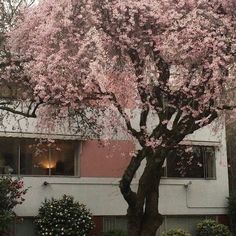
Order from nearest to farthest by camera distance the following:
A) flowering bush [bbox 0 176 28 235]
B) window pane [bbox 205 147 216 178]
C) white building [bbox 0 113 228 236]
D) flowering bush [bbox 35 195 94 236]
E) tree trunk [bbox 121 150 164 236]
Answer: tree trunk [bbox 121 150 164 236]
flowering bush [bbox 0 176 28 235]
flowering bush [bbox 35 195 94 236]
white building [bbox 0 113 228 236]
window pane [bbox 205 147 216 178]

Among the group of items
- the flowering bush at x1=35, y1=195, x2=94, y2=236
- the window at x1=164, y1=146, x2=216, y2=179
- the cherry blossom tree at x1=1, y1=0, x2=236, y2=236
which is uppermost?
the cherry blossom tree at x1=1, y1=0, x2=236, y2=236

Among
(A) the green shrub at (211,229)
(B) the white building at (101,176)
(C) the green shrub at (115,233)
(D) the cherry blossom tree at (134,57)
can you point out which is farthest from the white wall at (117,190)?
(D) the cherry blossom tree at (134,57)

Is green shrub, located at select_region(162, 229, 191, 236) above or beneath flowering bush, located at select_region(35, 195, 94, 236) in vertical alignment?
beneath

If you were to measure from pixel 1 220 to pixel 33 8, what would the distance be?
7.02m

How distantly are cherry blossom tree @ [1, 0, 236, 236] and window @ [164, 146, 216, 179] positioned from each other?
335 inches

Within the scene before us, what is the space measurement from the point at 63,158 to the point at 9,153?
2235mm

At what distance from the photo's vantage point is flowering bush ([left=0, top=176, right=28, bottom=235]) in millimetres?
19516

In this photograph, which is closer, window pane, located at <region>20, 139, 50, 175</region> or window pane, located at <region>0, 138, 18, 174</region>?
window pane, located at <region>0, 138, 18, 174</region>

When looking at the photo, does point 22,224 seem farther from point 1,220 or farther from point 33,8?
point 33,8

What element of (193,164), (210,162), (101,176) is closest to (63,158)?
(101,176)

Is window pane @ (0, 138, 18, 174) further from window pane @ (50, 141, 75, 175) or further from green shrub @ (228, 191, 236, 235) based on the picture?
green shrub @ (228, 191, 236, 235)

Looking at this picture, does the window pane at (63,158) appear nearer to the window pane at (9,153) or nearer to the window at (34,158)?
the window at (34,158)

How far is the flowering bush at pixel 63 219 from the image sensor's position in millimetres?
21141

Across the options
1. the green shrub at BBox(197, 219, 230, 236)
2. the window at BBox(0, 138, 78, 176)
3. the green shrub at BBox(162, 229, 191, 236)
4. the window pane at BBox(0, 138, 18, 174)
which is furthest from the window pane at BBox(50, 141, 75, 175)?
the green shrub at BBox(197, 219, 230, 236)
